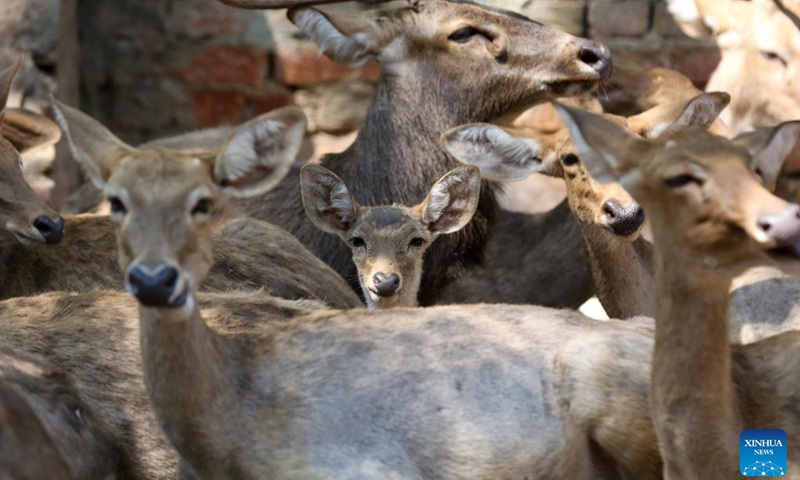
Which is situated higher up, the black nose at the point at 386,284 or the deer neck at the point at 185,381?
the deer neck at the point at 185,381

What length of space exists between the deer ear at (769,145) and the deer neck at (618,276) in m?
1.49

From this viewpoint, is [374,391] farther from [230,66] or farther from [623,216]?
[230,66]

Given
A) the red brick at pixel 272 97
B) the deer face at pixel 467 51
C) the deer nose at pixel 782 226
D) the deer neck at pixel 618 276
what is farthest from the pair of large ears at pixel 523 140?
the red brick at pixel 272 97

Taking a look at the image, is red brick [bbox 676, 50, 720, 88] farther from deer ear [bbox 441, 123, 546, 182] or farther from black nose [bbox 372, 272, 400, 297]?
black nose [bbox 372, 272, 400, 297]

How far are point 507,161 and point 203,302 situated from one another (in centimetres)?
132

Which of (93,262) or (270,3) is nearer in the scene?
(93,262)

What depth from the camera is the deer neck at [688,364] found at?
311cm

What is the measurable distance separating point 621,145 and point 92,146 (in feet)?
4.17

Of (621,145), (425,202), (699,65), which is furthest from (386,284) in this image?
(699,65)

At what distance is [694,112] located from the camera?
4.77 m

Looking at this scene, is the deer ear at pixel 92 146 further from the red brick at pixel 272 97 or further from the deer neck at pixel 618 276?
the red brick at pixel 272 97

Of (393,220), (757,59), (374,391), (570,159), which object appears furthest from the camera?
(757,59)

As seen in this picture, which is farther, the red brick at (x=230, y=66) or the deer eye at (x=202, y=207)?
the red brick at (x=230, y=66)

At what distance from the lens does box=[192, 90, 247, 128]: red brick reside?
7.37m
